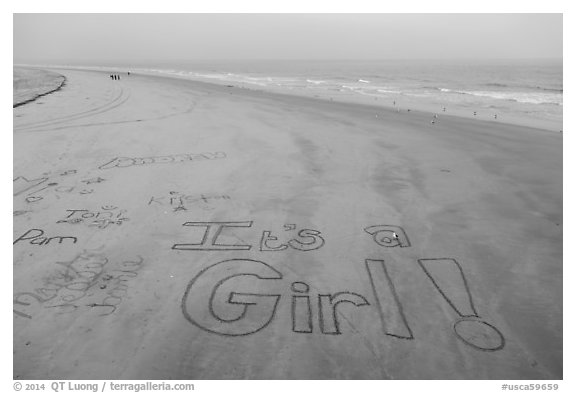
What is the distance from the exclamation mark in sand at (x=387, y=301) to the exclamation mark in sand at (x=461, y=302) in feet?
1.84

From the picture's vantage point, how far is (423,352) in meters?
3.83

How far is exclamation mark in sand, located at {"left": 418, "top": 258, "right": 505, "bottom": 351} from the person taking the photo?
13.2 ft

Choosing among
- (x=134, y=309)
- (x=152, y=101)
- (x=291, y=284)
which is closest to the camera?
(x=134, y=309)

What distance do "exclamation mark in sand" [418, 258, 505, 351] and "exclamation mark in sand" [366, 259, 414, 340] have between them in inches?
22.1

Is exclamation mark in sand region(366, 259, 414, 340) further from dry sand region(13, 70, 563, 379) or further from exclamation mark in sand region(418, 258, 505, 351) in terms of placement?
exclamation mark in sand region(418, 258, 505, 351)

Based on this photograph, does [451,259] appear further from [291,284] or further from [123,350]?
[123,350]

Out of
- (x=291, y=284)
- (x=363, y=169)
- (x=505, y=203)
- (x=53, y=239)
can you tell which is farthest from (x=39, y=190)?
(x=505, y=203)

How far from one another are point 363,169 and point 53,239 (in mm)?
6658

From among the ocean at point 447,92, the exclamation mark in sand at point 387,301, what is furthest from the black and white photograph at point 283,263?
the ocean at point 447,92

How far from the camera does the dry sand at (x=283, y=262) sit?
12.4ft

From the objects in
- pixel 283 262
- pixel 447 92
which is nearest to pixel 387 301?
pixel 283 262

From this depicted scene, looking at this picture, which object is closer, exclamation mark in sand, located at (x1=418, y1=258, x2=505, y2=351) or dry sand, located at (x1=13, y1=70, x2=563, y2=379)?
dry sand, located at (x1=13, y1=70, x2=563, y2=379)

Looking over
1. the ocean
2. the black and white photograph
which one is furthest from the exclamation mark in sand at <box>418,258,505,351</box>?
the ocean

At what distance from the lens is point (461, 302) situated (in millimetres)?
4586
